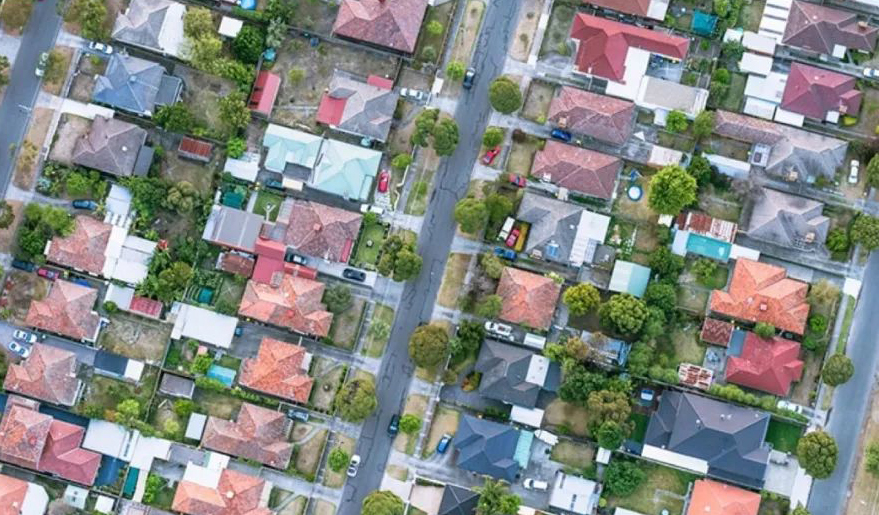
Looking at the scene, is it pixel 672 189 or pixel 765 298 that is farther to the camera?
pixel 765 298

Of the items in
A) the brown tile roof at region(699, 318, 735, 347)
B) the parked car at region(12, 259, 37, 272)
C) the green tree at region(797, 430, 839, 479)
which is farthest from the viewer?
the parked car at region(12, 259, 37, 272)

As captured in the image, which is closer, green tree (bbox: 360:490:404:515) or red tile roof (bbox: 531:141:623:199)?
green tree (bbox: 360:490:404:515)

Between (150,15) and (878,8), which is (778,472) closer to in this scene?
(878,8)

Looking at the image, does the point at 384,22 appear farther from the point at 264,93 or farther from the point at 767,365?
the point at 767,365

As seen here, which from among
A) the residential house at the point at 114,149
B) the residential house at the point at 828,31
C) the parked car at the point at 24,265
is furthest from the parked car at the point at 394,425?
the residential house at the point at 828,31

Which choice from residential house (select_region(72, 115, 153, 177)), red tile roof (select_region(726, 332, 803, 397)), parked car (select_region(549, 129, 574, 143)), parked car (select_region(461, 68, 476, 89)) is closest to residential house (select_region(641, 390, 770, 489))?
red tile roof (select_region(726, 332, 803, 397))

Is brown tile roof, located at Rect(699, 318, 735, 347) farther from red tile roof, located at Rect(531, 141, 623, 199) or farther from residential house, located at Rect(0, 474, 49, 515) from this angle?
residential house, located at Rect(0, 474, 49, 515)

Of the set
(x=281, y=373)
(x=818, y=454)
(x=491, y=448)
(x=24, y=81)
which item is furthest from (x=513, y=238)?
(x=24, y=81)

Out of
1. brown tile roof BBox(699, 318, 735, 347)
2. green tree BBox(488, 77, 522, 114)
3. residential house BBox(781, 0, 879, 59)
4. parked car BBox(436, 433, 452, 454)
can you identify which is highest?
residential house BBox(781, 0, 879, 59)
